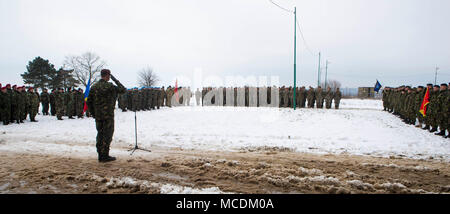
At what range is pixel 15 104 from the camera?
42.8 ft

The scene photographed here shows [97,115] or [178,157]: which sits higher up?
[97,115]

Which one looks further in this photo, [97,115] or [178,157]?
[178,157]

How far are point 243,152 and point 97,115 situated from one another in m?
3.94

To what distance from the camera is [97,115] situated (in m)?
5.56

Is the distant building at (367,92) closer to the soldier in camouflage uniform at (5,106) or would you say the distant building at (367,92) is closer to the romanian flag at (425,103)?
the romanian flag at (425,103)

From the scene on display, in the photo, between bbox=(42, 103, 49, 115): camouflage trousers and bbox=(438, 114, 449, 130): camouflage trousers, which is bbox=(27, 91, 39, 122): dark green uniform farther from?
bbox=(438, 114, 449, 130): camouflage trousers

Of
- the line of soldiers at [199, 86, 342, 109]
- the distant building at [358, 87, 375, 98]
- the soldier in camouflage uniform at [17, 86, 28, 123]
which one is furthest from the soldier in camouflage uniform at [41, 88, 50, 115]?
the distant building at [358, 87, 375, 98]

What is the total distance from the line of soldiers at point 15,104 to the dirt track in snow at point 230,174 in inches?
331

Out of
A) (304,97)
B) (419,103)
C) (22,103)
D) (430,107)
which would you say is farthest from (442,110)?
(22,103)

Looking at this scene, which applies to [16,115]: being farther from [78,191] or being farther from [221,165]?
[221,165]

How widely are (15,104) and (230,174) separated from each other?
14244 millimetres

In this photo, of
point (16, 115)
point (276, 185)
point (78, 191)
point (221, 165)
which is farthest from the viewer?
point (16, 115)

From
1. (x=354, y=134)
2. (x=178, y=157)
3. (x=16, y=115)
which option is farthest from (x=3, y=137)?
(x=354, y=134)

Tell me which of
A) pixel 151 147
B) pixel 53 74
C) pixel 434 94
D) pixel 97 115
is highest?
pixel 53 74
